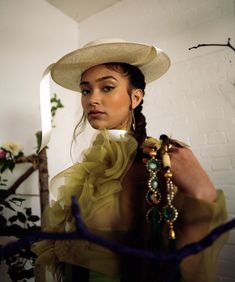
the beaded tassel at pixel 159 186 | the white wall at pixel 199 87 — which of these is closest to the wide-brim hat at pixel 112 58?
the beaded tassel at pixel 159 186

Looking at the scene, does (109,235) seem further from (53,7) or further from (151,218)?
(53,7)

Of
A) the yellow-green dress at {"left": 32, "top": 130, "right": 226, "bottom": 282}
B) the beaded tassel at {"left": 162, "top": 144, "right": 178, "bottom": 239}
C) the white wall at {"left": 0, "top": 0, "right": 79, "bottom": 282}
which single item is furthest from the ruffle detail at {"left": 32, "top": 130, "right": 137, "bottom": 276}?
the white wall at {"left": 0, "top": 0, "right": 79, "bottom": 282}

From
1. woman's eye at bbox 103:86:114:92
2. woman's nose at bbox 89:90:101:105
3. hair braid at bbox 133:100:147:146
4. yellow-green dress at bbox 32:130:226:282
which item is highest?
woman's eye at bbox 103:86:114:92

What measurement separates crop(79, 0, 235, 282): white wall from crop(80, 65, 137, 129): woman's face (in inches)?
28.0

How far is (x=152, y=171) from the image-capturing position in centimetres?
52

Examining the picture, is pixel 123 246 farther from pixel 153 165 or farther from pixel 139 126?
pixel 139 126

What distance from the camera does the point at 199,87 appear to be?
1371 millimetres

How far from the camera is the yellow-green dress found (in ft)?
1.42

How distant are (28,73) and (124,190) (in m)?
1.36

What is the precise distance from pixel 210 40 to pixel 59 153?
1.24 meters

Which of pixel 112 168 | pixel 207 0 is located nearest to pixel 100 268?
pixel 112 168

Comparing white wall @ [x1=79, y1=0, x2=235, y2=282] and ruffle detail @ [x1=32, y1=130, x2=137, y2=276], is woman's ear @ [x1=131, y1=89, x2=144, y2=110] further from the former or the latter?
white wall @ [x1=79, y1=0, x2=235, y2=282]

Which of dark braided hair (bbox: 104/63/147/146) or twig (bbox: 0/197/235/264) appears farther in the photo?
dark braided hair (bbox: 104/63/147/146)

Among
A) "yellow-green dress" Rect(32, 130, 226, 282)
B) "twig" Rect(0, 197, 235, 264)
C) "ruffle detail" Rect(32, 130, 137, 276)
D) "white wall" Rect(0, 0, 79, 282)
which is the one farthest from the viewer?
"white wall" Rect(0, 0, 79, 282)
